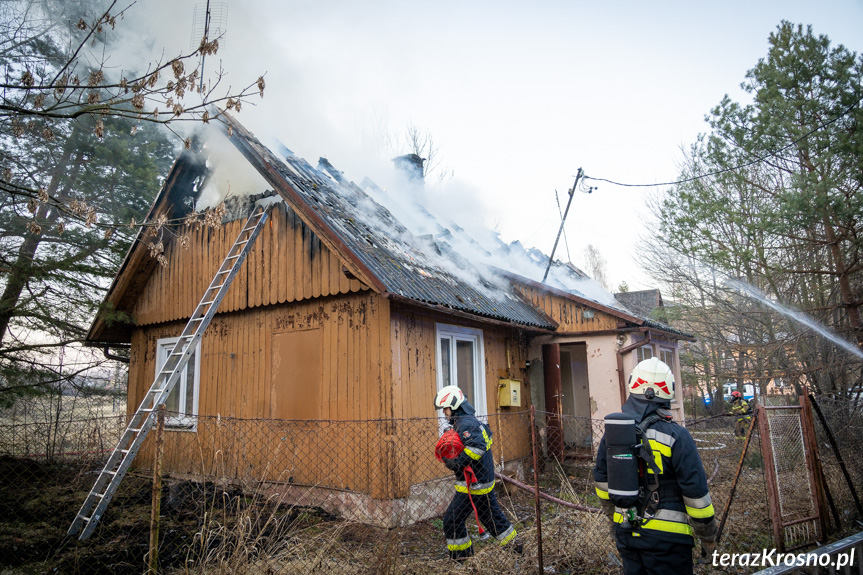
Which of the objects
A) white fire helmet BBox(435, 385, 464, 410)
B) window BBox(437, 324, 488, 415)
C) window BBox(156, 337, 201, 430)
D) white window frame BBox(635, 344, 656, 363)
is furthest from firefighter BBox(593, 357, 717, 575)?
window BBox(156, 337, 201, 430)

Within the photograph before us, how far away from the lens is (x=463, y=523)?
5.09 m

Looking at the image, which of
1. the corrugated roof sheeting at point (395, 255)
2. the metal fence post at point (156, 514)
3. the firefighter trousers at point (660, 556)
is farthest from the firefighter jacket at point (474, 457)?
the metal fence post at point (156, 514)

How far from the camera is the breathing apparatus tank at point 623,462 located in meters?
3.40

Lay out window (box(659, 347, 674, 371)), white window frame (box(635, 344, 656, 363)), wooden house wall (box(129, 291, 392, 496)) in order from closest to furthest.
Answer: wooden house wall (box(129, 291, 392, 496)) → white window frame (box(635, 344, 656, 363)) → window (box(659, 347, 674, 371))

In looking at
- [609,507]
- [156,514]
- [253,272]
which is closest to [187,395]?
[253,272]

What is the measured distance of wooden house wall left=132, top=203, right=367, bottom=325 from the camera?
308 inches

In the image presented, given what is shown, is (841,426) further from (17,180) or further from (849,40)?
(17,180)

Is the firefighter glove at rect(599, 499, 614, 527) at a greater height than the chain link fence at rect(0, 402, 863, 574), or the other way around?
the firefighter glove at rect(599, 499, 614, 527)

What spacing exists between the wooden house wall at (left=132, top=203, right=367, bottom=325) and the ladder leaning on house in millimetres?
333

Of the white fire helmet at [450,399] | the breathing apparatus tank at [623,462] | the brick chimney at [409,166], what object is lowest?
the breathing apparatus tank at [623,462]

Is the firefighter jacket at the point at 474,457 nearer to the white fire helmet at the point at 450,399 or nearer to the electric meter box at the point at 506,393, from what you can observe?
the white fire helmet at the point at 450,399

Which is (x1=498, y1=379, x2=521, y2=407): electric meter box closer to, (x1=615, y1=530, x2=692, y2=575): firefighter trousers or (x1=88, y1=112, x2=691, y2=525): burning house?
(x1=88, y1=112, x2=691, y2=525): burning house

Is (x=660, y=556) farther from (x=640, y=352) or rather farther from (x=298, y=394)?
(x=640, y=352)

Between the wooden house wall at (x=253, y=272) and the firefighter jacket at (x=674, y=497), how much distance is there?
4605mm
